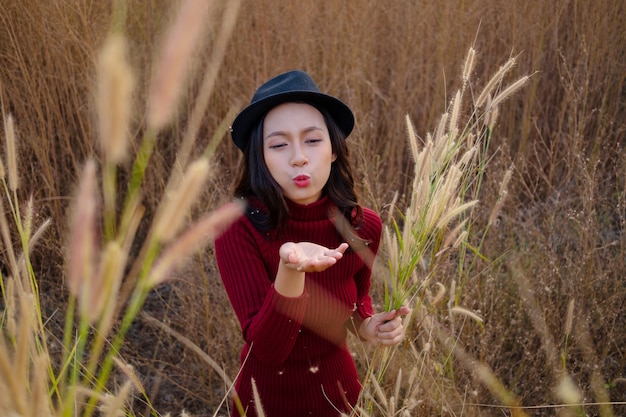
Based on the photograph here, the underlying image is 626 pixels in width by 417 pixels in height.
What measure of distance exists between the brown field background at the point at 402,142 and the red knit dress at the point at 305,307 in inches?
12.8

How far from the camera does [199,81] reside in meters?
3.27

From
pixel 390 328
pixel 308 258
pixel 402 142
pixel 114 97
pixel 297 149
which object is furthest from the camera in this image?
pixel 402 142

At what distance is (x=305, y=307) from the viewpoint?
1.34 meters

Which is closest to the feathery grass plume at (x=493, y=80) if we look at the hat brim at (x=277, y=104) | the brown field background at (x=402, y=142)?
the hat brim at (x=277, y=104)

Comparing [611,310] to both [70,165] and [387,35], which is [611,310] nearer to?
[387,35]

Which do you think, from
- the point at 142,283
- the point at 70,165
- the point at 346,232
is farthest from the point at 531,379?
the point at 70,165

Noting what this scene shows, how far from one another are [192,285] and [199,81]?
1375 millimetres

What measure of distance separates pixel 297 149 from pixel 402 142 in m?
1.95

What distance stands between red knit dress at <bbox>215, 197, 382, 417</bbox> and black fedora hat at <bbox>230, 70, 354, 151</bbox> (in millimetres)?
229

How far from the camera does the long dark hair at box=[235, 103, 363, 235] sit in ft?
4.43

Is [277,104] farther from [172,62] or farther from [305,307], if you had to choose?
[172,62]

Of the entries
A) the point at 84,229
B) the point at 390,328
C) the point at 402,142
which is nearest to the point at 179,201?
the point at 84,229

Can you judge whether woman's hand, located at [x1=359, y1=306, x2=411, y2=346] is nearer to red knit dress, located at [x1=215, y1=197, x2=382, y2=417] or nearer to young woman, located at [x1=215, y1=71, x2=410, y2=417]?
young woman, located at [x1=215, y1=71, x2=410, y2=417]

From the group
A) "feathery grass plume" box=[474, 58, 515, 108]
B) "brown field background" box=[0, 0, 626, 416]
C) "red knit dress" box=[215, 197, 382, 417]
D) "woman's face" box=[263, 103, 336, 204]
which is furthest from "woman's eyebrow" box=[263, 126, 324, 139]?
"brown field background" box=[0, 0, 626, 416]
